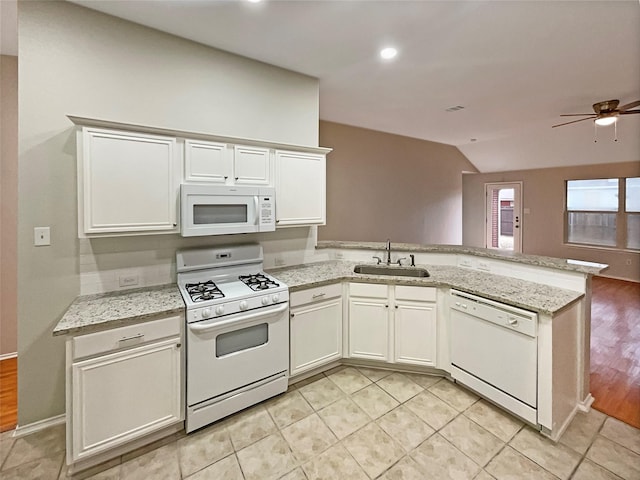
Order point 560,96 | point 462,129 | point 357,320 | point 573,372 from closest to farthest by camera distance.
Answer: point 573,372 → point 357,320 → point 560,96 → point 462,129

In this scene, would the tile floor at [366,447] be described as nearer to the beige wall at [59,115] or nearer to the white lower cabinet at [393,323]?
the white lower cabinet at [393,323]

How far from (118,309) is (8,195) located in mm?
2061

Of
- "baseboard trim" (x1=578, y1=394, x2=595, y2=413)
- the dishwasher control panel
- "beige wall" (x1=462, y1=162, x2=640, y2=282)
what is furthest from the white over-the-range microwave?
"beige wall" (x1=462, y1=162, x2=640, y2=282)

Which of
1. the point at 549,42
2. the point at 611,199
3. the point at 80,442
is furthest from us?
the point at 611,199

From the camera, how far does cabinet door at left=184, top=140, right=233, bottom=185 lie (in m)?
2.27

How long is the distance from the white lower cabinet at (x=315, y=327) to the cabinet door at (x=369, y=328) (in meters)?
0.12

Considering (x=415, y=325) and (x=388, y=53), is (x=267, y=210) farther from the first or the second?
(x=388, y=53)

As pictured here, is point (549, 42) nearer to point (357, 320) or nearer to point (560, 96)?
point (560, 96)

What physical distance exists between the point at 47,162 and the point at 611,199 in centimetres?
895

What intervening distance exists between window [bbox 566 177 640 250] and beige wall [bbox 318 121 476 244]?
2399 millimetres

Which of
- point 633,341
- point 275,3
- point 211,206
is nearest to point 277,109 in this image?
point 275,3

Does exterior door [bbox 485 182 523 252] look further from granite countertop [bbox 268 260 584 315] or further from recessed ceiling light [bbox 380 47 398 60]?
recessed ceiling light [bbox 380 47 398 60]

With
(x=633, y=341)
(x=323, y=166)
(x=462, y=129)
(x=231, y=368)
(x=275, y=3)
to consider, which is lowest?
(x=633, y=341)

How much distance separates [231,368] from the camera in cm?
216
